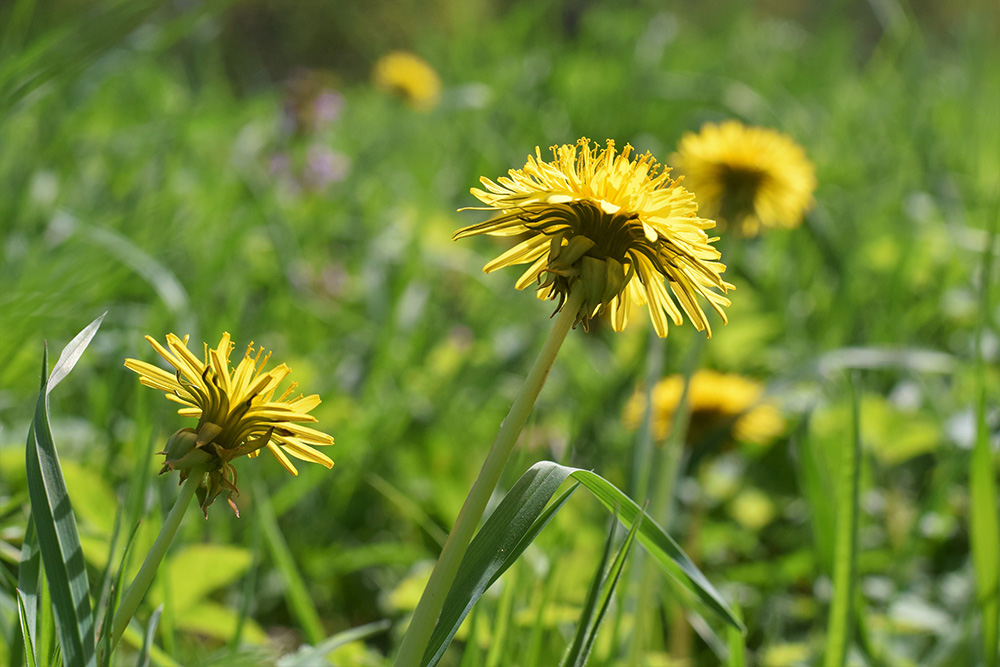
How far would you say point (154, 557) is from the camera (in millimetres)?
434

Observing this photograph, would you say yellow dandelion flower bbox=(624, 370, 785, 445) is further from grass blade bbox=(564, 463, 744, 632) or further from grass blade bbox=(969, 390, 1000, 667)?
grass blade bbox=(564, 463, 744, 632)

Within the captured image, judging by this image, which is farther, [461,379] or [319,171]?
[319,171]

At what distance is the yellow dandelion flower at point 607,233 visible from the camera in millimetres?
470

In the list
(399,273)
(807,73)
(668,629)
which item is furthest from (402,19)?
(668,629)

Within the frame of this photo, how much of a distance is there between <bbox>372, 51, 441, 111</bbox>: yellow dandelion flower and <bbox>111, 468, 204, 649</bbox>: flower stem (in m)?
2.60

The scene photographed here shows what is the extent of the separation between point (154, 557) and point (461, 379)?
3.23ft

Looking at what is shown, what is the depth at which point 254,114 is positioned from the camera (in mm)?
2582

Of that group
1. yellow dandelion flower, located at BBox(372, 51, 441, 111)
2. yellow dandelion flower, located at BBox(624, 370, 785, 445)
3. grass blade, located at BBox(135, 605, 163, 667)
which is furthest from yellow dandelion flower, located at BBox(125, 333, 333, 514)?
yellow dandelion flower, located at BBox(372, 51, 441, 111)

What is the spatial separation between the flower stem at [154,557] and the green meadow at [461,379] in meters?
0.03

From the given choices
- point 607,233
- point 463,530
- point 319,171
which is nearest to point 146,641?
point 463,530

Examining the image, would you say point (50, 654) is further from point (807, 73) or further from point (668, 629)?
point (807, 73)

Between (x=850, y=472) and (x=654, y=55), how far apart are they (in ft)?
7.75

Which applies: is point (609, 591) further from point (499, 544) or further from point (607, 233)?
point (607, 233)

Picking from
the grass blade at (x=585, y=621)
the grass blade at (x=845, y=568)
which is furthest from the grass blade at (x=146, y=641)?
the grass blade at (x=845, y=568)
